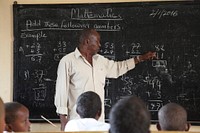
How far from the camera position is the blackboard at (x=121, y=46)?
446 centimetres

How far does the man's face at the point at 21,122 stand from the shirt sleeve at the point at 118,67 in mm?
1647

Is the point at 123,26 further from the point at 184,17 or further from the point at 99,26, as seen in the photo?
the point at 184,17

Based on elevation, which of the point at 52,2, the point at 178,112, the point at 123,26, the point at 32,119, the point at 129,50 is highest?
the point at 52,2

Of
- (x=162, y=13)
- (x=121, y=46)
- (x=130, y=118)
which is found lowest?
(x=130, y=118)

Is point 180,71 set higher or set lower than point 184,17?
lower

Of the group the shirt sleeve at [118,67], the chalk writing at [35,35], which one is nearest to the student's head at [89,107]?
the shirt sleeve at [118,67]

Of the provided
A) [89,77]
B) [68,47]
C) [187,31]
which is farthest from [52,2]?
[187,31]

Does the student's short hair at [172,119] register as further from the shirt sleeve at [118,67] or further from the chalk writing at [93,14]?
the chalk writing at [93,14]

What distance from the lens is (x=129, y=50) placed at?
179 inches

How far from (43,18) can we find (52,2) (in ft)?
0.73

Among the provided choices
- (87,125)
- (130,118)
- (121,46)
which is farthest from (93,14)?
(130,118)

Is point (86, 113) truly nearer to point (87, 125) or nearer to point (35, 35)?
point (87, 125)

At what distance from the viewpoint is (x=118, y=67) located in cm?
415

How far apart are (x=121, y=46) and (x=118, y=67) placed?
1.62 ft
